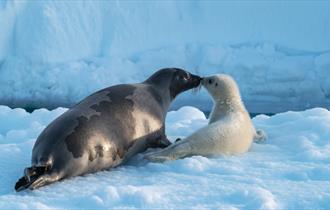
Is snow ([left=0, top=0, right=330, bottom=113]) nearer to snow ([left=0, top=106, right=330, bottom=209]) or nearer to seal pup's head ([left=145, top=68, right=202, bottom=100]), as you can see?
seal pup's head ([left=145, top=68, right=202, bottom=100])

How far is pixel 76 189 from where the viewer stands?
2855 millimetres

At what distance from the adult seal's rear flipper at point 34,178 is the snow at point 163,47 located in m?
8.85

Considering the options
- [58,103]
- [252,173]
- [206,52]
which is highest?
[252,173]

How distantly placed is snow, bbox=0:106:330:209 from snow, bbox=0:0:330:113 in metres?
7.80

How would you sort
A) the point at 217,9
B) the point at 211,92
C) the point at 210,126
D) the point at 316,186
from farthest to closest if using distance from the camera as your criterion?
the point at 217,9 < the point at 211,92 < the point at 210,126 < the point at 316,186

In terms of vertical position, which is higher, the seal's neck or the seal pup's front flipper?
the seal's neck

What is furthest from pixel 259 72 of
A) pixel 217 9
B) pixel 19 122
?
pixel 19 122

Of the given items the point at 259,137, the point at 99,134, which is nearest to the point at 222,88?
the point at 259,137

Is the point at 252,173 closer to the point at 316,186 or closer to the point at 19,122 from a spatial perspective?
the point at 316,186

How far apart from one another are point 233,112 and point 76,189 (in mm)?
1500

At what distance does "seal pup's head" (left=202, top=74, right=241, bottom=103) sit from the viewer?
4180mm

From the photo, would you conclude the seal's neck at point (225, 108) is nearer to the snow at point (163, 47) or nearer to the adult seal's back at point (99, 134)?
the adult seal's back at point (99, 134)

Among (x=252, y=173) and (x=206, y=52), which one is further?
(x=206, y=52)

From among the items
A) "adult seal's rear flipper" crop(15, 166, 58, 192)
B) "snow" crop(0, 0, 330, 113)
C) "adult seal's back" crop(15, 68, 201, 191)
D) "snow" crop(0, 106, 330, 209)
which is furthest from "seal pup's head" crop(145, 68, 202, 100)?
"snow" crop(0, 0, 330, 113)
